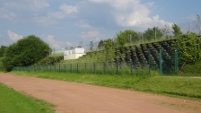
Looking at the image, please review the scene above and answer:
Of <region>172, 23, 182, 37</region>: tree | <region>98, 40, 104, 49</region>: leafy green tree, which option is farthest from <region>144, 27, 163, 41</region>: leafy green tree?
<region>98, 40, 104, 49</region>: leafy green tree

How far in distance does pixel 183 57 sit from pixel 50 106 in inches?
616

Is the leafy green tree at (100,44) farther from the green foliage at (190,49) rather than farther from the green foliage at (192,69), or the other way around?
the green foliage at (192,69)

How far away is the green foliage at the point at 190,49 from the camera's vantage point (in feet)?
87.9

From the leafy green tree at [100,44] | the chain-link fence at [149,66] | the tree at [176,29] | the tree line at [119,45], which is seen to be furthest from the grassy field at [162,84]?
the leafy green tree at [100,44]

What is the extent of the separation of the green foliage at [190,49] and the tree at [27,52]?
6279cm

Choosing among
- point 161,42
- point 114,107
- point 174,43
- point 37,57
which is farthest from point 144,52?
point 37,57

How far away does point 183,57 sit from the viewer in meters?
27.1

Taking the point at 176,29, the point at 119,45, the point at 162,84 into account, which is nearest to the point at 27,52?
the point at 119,45

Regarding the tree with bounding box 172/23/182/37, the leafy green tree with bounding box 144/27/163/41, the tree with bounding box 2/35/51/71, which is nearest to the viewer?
the tree with bounding box 172/23/182/37

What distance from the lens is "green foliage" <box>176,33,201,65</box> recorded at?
26.8 meters

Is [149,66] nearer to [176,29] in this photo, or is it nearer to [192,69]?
[192,69]

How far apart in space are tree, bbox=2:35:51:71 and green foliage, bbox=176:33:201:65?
2472 inches

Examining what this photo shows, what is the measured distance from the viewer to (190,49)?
26953 mm

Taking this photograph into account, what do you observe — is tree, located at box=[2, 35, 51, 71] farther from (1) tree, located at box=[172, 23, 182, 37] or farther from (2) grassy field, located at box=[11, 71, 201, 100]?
(2) grassy field, located at box=[11, 71, 201, 100]
